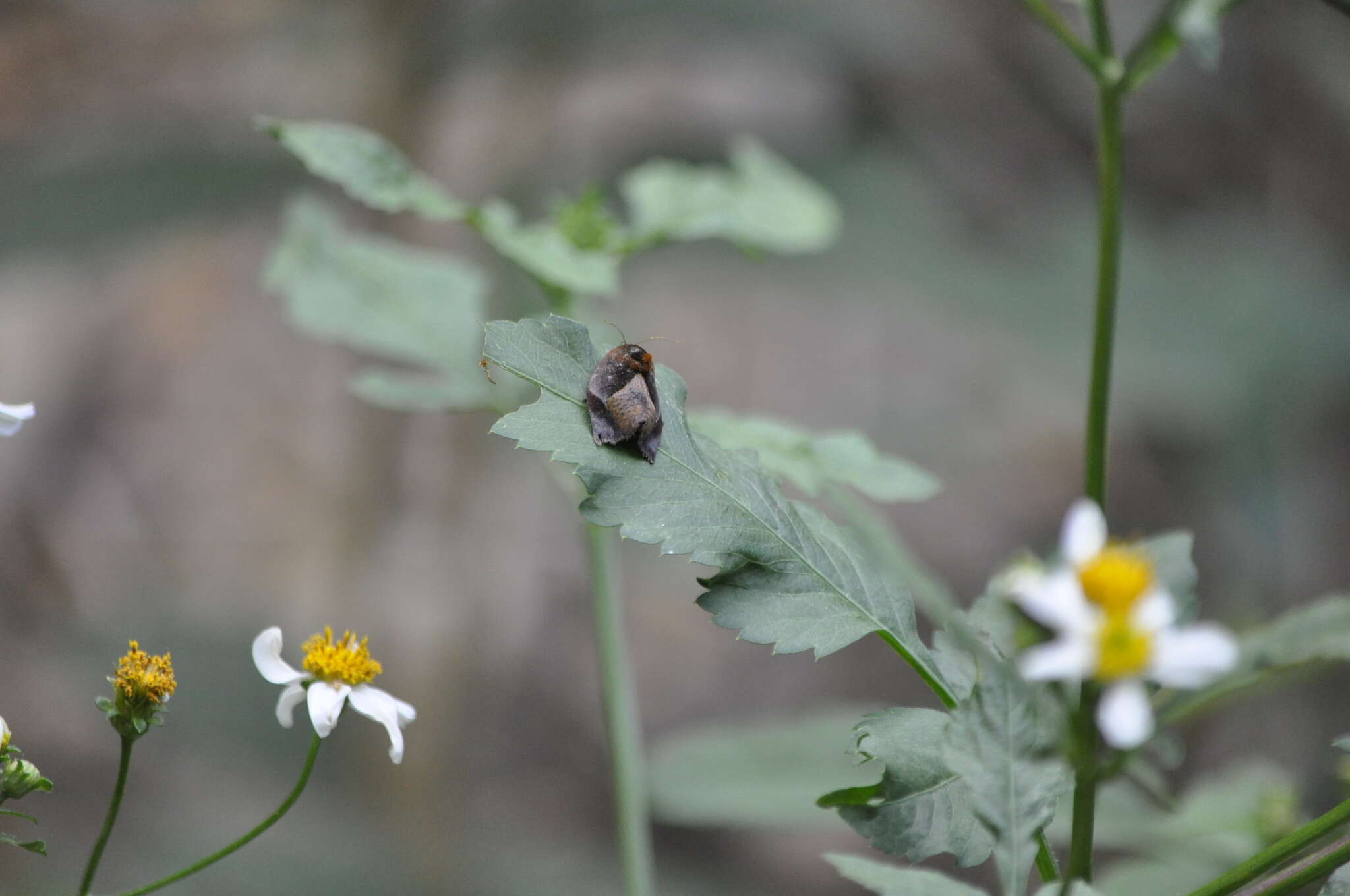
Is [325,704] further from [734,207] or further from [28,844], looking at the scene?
[734,207]

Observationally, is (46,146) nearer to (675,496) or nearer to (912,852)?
(675,496)

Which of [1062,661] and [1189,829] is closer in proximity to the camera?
[1062,661]

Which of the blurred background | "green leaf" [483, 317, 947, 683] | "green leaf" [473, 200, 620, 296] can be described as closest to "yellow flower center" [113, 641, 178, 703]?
"green leaf" [483, 317, 947, 683]

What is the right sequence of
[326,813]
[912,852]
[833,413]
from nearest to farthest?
[912,852] → [326,813] → [833,413]

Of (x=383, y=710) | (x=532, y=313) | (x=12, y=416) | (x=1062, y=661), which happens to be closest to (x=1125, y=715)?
(x=1062, y=661)

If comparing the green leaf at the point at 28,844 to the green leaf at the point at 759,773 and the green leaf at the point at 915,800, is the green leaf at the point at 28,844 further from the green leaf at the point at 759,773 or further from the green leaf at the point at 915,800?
the green leaf at the point at 759,773

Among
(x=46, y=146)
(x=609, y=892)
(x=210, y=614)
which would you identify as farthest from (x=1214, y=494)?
(x=46, y=146)

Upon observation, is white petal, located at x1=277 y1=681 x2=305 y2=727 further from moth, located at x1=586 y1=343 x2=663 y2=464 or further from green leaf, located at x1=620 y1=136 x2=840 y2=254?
green leaf, located at x1=620 y1=136 x2=840 y2=254
